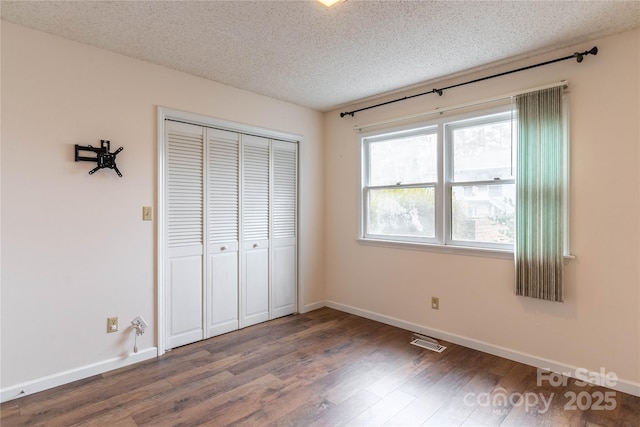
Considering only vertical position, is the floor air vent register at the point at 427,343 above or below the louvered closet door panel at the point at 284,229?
below

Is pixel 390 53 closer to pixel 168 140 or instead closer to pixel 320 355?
pixel 168 140

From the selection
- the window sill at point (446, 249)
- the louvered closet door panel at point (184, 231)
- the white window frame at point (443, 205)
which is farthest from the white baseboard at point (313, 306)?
the louvered closet door panel at point (184, 231)

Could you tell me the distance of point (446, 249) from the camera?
3.21m

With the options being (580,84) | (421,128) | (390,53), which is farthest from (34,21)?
(580,84)

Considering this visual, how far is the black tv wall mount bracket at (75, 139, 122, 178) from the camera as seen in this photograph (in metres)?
2.48

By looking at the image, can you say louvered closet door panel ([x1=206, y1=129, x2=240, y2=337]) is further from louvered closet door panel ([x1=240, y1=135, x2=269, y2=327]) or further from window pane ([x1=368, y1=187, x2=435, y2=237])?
window pane ([x1=368, y1=187, x2=435, y2=237])

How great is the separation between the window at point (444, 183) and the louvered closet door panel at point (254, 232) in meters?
1.15

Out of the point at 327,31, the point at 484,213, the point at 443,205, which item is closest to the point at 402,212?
the point at 443,205

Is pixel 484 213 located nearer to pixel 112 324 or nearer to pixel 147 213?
pixel 147 213

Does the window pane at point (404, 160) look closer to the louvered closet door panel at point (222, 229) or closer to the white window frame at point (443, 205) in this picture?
the white window frame at point (443, 205)

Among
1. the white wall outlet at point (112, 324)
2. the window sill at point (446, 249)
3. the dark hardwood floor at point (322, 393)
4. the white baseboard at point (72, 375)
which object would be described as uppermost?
the window sill at point (446, 249)

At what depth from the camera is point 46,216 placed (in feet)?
7.73

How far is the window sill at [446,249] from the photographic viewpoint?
285 centimetres

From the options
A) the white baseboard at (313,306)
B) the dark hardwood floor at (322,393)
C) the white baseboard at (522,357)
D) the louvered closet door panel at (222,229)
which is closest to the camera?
the dark hardwood floor at (322,393)
